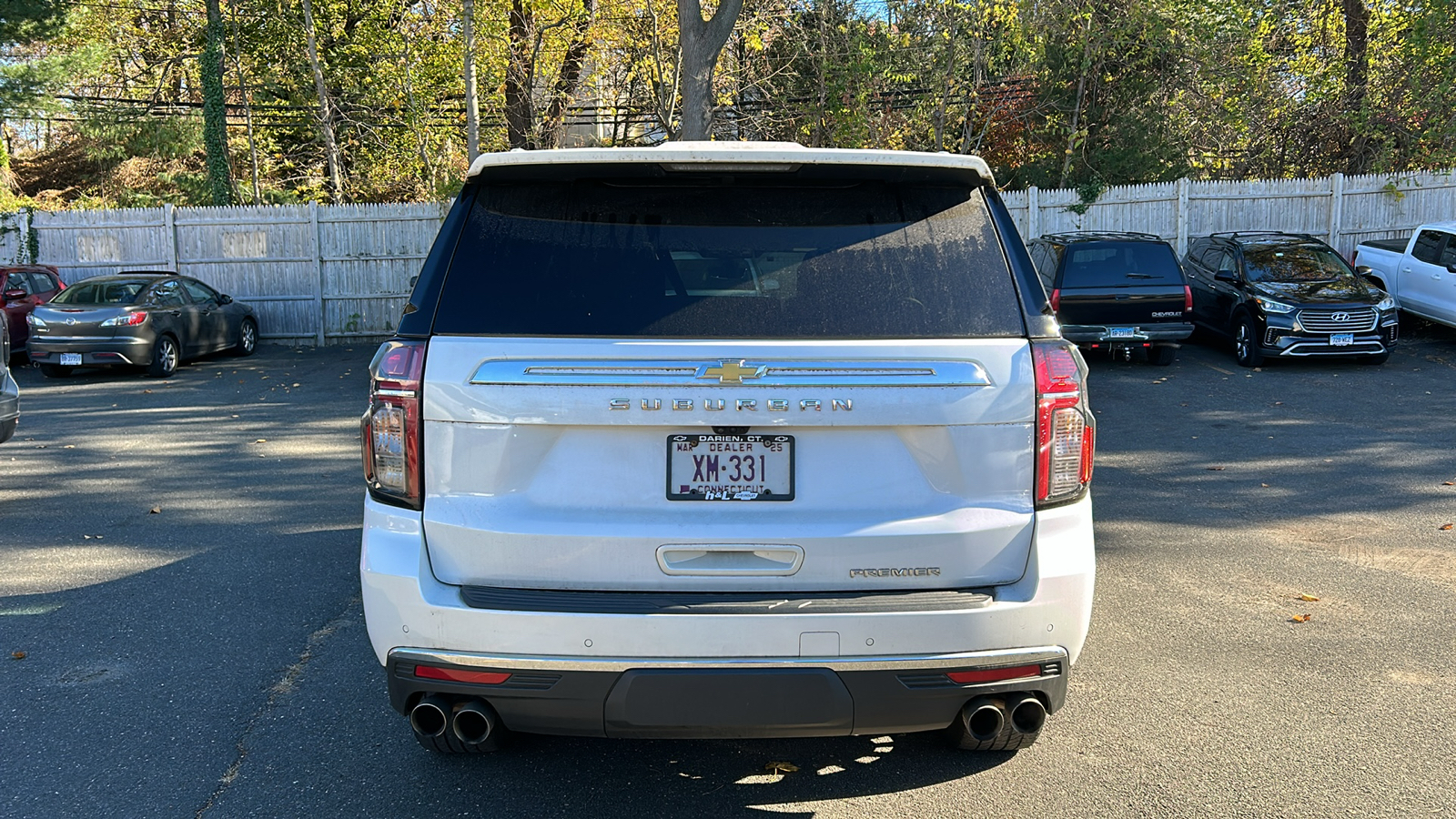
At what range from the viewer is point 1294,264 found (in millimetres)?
15320

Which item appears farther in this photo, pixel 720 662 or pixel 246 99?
pixel 246 99

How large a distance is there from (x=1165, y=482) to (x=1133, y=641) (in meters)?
3.83

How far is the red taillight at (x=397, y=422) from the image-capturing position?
317cm

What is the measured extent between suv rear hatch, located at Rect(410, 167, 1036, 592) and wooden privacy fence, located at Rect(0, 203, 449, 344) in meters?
18.3

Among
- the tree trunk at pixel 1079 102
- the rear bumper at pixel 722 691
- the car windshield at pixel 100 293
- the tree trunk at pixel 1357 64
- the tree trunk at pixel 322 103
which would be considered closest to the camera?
the rear bumper at pixel 722 691

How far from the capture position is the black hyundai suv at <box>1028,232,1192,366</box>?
14.6 metres

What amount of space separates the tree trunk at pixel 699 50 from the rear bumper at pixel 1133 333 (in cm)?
631

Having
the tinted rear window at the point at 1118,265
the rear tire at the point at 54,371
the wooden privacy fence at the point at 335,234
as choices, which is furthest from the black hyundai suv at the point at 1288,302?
the rear tire at the point at 54,371

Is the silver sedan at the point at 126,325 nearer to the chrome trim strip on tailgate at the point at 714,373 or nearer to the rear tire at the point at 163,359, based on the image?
the rear tire at the point at 163,359

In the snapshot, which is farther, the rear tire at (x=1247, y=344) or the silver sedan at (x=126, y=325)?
the silver sedan at (x=126, y=325)

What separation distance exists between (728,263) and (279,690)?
2905 millimetres

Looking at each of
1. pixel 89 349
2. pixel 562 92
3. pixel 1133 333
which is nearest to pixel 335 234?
pixel 89 349

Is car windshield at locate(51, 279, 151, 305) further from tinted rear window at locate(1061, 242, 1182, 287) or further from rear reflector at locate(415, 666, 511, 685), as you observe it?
rear reflector at locate(415, 666, 511, 685)

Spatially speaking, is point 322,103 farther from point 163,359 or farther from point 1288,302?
point 1288,302
